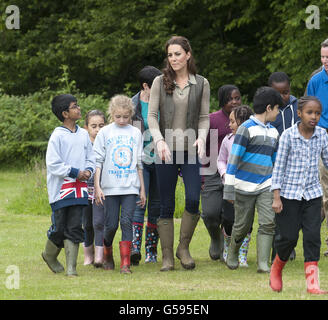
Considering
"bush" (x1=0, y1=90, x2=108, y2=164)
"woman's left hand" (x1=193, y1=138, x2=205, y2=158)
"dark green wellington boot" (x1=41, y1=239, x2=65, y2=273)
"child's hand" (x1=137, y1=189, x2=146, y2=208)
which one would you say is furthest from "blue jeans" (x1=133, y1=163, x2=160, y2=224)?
"bush" (x1=0, y1=90, x2=108, y2=164)

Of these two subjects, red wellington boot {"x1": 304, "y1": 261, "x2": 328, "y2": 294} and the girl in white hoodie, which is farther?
the girl in white hoodie

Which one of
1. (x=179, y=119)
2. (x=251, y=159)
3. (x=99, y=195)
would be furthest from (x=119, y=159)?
(x=251, y=159)

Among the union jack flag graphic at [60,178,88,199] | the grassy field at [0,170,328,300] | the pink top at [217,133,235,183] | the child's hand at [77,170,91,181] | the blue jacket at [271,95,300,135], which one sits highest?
the blue jacket at [271,95,300,135]

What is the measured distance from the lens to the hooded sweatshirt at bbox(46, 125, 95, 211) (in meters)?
7.61

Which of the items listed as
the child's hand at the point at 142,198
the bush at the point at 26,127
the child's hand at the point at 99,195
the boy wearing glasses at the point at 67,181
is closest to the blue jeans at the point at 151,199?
the child's hand at the point at 142,198

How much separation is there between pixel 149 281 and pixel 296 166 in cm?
178

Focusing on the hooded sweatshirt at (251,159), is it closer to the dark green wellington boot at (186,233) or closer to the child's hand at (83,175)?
the dark green wellington boot at (186,233)

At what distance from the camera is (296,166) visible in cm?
648

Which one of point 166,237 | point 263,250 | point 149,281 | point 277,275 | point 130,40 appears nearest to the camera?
point 277,275

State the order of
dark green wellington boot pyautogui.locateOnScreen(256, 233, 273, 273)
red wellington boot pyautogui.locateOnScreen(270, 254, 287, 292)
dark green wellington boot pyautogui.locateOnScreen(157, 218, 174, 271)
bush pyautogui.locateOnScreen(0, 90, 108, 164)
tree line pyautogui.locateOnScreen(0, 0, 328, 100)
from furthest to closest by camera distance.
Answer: tree line pyautogui.locateOnScreen(0, 0, 328, 100) < bush pyautogui.locateOnScreen(0, 90, 108, 164) < dark green wellington boot pyautogui.locateOnScreen(157, 218, 174, 271) < dark green wellington boot pyautogui.locateOnScreen(256, 233, 273, 273) < red wellington boot pyautogui.locateOnScreen(270, 254, 287, 292)

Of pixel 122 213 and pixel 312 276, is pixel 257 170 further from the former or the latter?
pixel 312 276

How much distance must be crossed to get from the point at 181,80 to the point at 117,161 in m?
1.05

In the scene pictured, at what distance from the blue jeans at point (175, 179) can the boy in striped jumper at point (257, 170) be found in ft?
1.18

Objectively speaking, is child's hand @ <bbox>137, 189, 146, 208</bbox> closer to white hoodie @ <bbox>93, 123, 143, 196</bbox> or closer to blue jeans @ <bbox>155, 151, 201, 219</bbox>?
white hoodie @ <bbox>93, 123, 143, 196</bbox>
